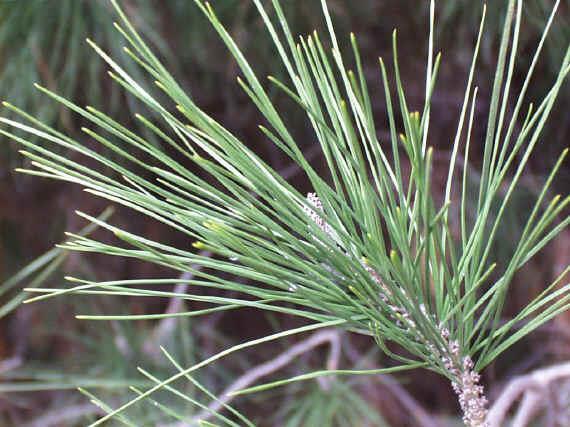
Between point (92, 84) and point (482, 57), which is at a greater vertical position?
point (482, 57)

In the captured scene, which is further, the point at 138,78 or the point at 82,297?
the point at 82,297

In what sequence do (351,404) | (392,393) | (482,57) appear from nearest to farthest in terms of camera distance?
(351,404)
(482,57)
(392,393)

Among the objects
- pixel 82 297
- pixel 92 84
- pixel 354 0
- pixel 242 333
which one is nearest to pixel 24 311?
pixel 82 297

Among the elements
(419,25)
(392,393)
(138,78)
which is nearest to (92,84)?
(138,78)

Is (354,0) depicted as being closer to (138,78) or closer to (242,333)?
(138,78)

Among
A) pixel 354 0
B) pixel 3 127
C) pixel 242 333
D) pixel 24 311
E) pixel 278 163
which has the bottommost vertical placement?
pixel 24 311

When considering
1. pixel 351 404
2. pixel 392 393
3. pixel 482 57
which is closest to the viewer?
pixel 351 404
